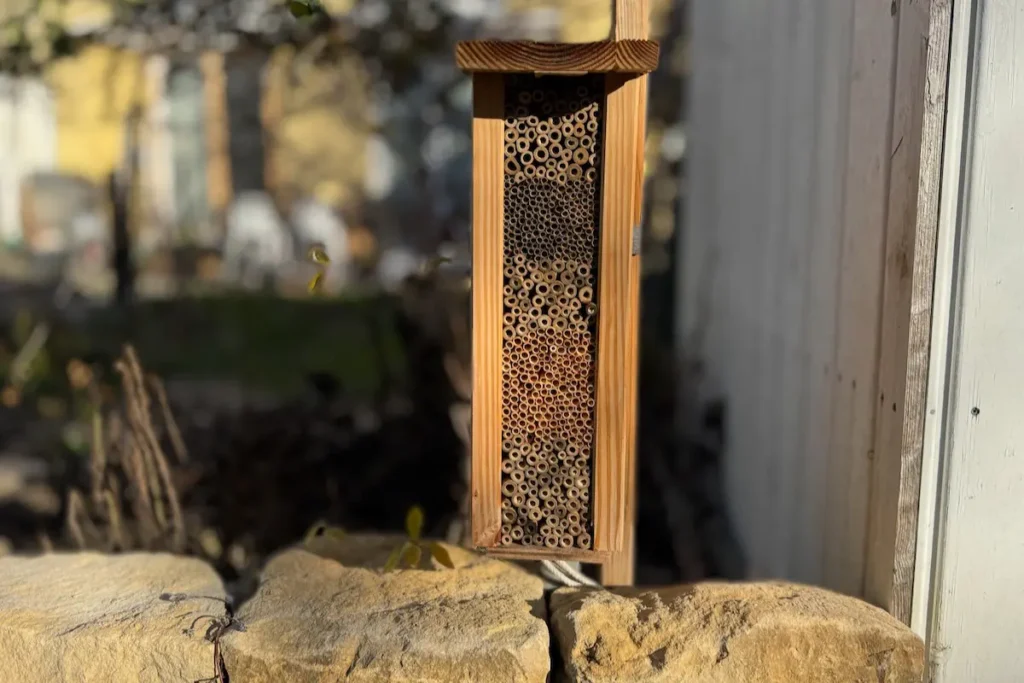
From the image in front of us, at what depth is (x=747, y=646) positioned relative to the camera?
1797 mm

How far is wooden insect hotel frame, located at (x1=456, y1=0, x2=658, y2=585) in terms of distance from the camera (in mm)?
1728

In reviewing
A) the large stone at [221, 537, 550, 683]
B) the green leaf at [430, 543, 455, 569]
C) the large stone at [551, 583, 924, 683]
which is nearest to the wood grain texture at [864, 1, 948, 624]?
the large stone at [551, 583, 924, 683]

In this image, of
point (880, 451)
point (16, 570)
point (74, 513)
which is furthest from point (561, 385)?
point (74, 513)

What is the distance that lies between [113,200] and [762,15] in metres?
3.11

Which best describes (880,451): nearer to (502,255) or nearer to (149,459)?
(502,255)

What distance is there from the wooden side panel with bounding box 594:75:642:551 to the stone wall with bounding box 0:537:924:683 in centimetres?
21

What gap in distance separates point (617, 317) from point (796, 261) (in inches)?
44.9

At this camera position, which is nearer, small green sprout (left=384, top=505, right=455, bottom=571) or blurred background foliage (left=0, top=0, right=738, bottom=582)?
small green sprout (left=384, top=505, right=455, bottom=571)

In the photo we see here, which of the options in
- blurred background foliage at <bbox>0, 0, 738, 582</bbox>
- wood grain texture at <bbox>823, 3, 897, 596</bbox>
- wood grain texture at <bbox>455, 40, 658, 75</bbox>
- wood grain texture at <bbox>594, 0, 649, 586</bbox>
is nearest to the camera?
wood grain texture at <bbox>455, 40, 658, 75</bbox>

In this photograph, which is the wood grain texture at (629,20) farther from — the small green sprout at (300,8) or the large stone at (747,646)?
the large stone at (747,646)

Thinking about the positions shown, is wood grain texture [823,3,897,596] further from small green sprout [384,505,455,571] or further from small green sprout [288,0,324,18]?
small green sprout [288,0,324,18]

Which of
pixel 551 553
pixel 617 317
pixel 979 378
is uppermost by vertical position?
pixel 617 317

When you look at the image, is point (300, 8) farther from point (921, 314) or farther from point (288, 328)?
point (288, 328)

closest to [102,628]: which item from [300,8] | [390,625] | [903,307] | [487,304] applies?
[390,625]
